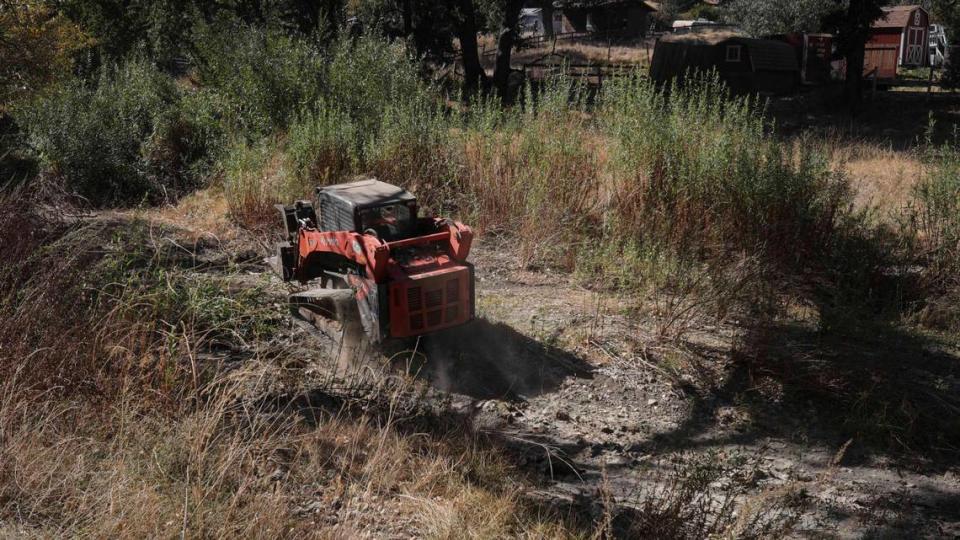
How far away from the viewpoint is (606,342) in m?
7.10

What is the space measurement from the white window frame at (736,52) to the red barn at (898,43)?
24.8 ft

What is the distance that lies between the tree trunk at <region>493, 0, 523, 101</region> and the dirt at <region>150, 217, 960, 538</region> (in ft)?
59.9

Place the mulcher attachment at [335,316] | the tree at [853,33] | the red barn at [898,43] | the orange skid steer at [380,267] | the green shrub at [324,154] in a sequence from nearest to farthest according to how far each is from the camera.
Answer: the orange skid steer at [380,267]
the mulcher attachment at [335,316]
the green shrub at [324,154]
the tree at [853,33]
the red barn at [898,43]

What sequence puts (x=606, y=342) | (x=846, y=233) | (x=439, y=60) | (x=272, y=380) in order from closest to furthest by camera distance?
(x=272, y=380) → (x=606, y=342) → (x=846, y=233) → (x=439, y=60)

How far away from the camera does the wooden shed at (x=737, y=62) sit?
28.0m

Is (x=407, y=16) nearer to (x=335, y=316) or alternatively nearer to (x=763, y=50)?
(x=763, y=50)

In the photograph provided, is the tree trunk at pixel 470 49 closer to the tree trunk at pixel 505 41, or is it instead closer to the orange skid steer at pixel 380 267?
the tree trunk at pixel 505 41

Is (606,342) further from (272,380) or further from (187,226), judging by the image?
(187,226)

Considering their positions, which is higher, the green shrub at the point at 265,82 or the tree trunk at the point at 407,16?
the tree trunk at the point at 407,16

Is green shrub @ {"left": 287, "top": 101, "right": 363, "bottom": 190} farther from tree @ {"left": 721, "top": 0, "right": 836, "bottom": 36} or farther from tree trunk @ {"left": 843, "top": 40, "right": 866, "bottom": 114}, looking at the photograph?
tree @ {"left": 721, "top": 0, "right": 836, "bottom": 36}

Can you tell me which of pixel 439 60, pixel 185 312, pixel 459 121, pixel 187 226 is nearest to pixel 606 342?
pixel 185 312

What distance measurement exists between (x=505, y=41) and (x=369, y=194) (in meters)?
19.6

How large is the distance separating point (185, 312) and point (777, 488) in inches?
167

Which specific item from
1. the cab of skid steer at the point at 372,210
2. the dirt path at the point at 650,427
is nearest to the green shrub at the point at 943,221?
the dirt path at the point at 650,427
